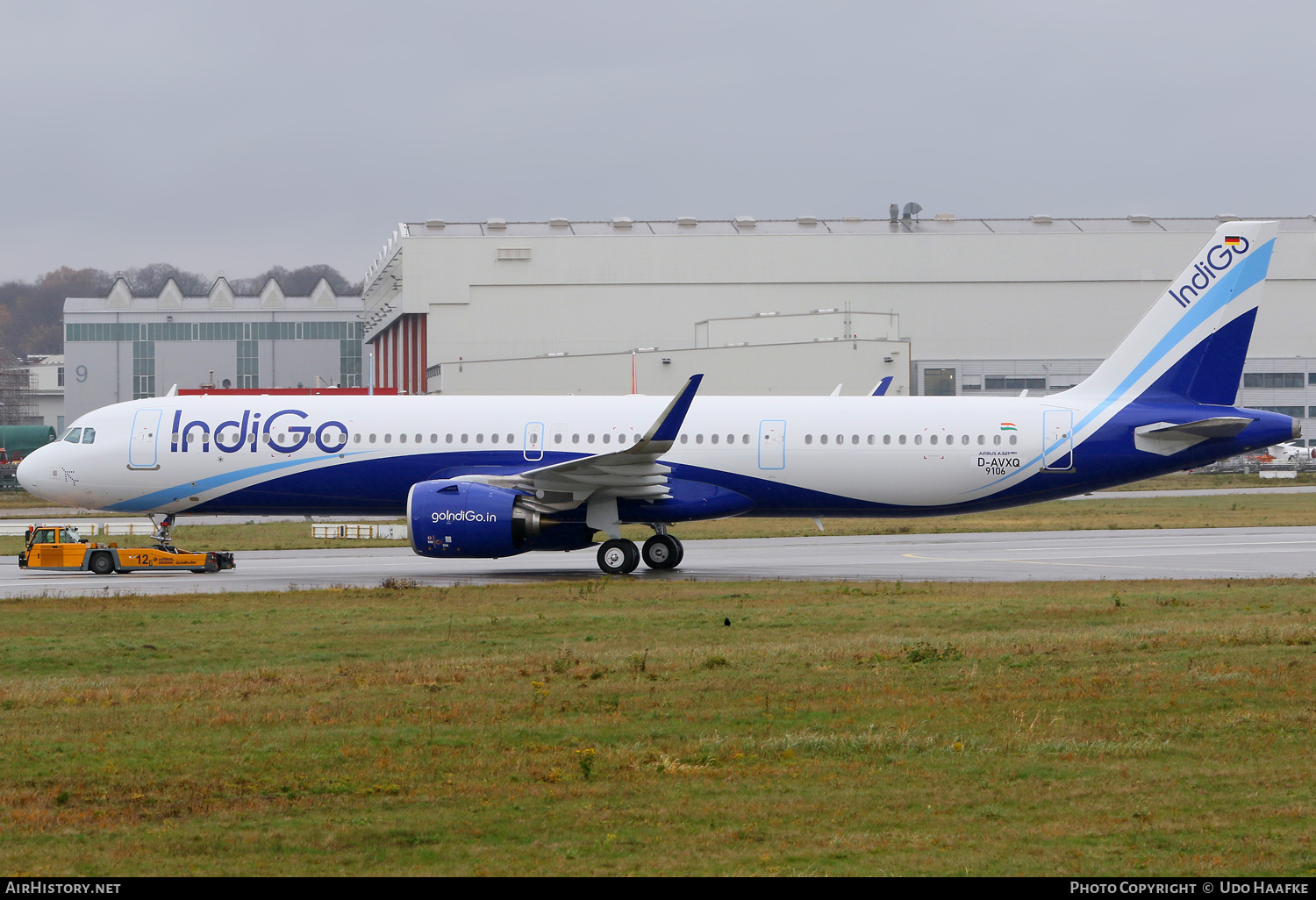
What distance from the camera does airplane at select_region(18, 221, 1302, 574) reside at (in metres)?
27.4

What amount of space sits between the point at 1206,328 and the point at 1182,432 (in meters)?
2.43

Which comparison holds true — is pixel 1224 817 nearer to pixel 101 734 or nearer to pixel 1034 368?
pixel 101 734

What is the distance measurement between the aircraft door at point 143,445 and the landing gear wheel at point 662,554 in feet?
35.5

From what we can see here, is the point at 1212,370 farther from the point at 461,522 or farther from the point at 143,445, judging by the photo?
the point at 143,445

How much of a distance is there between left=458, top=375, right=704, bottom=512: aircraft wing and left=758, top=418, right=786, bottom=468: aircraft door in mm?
2201

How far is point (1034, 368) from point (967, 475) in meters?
54.3

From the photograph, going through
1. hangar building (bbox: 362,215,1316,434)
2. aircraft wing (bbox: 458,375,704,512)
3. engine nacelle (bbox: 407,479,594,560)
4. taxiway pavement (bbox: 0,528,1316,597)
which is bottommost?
taxiway pavement (bbox: 0,528,1316,597)

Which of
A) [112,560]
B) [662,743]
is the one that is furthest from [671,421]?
[662,743]

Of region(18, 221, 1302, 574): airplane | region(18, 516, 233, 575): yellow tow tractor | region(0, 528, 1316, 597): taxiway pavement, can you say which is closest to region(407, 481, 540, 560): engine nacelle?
region(0, 528, 1316, 597): taxiway pavement

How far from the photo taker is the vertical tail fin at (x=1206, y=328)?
27812 millimetres

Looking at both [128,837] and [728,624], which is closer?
[128,837]

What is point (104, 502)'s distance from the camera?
28156 mm

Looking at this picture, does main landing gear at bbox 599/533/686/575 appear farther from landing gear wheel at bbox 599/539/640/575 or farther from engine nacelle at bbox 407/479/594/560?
engine nacelle at bbox 407/479/594/560
